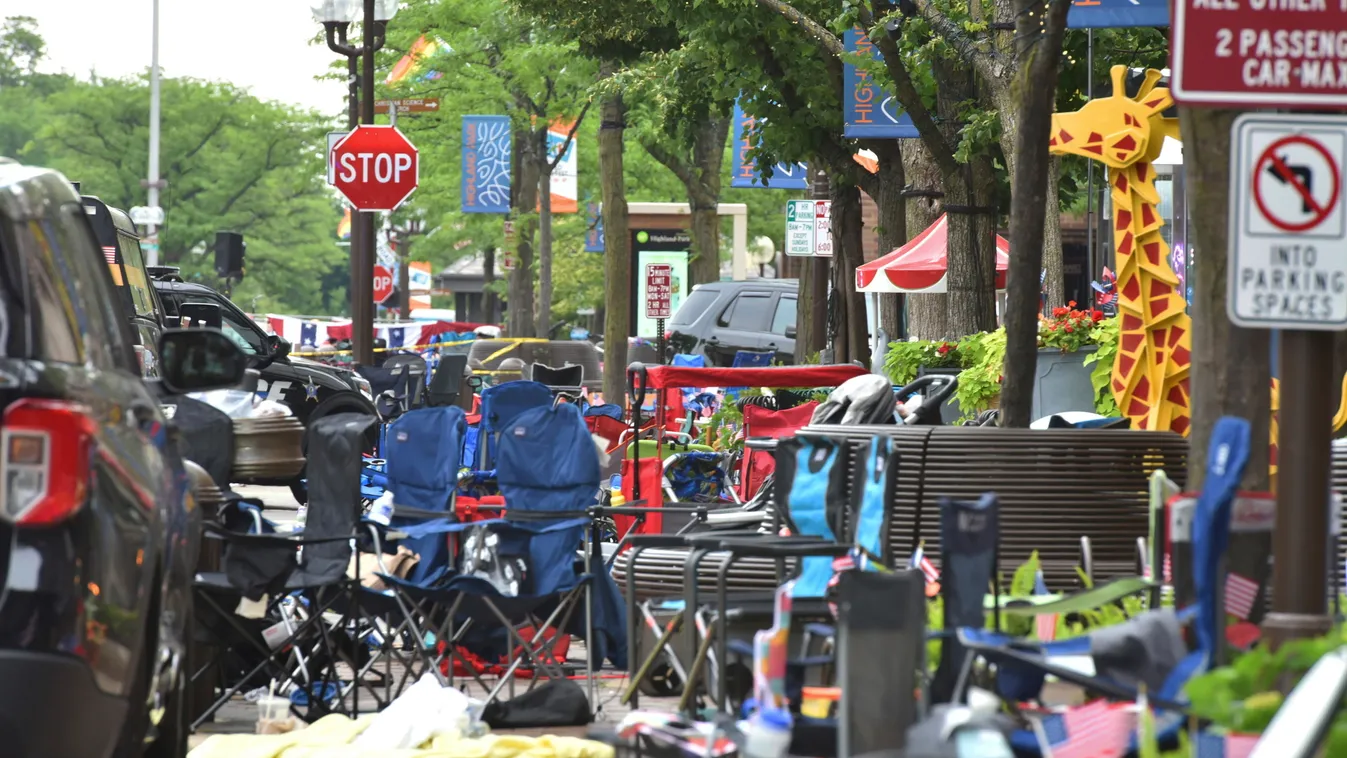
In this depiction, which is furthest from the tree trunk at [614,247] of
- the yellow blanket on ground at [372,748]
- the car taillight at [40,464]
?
the car taillight at [40,464]

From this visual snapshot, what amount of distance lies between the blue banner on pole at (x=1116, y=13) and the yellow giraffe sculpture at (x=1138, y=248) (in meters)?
2.62

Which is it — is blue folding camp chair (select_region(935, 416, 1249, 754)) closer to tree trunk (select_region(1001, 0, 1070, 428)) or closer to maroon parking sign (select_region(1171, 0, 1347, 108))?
maroon parking sign (select_region(1171, 0, 1347, 108))

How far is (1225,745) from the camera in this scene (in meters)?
4.46

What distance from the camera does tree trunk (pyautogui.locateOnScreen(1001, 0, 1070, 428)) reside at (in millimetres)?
8953

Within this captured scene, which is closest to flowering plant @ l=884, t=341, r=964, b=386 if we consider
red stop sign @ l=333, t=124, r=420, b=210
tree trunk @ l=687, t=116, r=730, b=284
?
red stop sign @ l=333, t=124, r=420, b=210

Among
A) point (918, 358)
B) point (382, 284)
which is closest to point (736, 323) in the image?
point (918, 358)

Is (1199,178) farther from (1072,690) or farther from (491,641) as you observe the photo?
(491,641)

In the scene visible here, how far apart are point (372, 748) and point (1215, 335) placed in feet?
10.3

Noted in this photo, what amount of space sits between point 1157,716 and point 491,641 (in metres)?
4.58

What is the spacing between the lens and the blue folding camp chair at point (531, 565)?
8.34 m

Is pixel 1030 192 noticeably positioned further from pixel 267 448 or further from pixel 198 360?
pixel 267 448

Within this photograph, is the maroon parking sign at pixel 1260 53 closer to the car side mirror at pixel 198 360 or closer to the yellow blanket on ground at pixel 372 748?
the car side mirror at pixel 198 360

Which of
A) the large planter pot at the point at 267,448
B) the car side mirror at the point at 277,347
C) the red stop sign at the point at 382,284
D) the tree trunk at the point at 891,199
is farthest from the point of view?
the red stop sign at the point at 382,284

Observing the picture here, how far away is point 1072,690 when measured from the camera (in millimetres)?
5793
